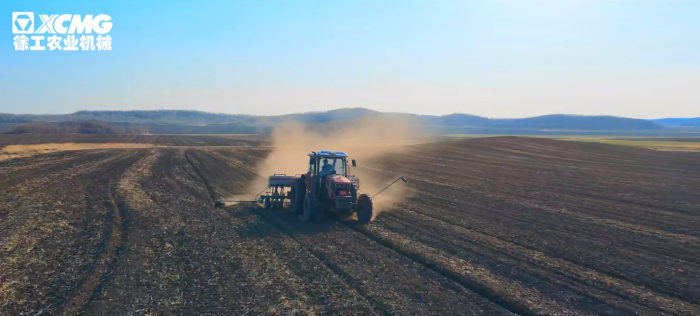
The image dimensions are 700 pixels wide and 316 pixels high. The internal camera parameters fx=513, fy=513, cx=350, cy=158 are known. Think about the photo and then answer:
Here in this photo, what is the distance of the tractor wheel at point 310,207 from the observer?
17.4 metres

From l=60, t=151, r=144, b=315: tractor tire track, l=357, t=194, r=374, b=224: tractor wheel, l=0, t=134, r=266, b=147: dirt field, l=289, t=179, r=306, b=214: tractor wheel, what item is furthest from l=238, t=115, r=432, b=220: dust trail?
l=0, t=134, r=266, b=147: dirt field

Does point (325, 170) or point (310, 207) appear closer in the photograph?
point (310, 207)

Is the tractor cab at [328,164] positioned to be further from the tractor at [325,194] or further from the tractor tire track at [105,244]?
the tractor tire track at [105,244]

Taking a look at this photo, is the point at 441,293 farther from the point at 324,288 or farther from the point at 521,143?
the point at 521,143

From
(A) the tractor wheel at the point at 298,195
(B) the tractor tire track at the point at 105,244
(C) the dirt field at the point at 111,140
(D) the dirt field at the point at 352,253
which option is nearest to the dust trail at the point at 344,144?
(D) the dirt field at the point at 352,253

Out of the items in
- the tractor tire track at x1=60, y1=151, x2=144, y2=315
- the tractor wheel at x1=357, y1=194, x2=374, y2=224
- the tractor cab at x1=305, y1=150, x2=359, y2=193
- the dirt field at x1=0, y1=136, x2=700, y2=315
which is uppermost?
the tractor cab at x1=305, y1=150, x2=359, y2=193

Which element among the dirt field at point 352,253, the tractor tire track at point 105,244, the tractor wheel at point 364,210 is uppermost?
the tractor wheel at point 364,210

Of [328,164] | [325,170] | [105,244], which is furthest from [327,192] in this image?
[105,244]

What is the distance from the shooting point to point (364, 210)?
17.4 metres

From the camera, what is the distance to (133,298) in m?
9.71

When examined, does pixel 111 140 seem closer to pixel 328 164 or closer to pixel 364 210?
pixel 328 164

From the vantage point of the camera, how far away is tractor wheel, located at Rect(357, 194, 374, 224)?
56.6 ft

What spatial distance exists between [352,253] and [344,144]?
35.9m

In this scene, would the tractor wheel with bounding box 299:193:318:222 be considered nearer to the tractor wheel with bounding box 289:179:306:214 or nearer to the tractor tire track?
the tractor wheel with bounding box 289:179:306:214
